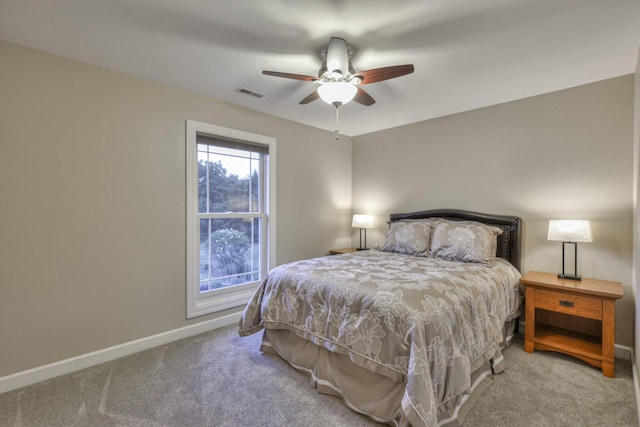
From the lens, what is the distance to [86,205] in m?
2.40

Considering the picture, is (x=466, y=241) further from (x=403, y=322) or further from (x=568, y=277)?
(x=403, y=322)

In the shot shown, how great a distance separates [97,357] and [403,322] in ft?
8.31

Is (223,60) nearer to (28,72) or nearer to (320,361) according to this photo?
(28,72)

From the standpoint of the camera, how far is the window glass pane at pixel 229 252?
3.22 metres

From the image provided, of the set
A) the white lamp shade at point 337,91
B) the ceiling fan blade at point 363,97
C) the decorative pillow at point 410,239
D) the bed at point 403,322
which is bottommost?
the bed at point 403,322

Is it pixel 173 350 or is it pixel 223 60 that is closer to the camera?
pixel 223 60

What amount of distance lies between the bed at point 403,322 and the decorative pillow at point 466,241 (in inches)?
0.4

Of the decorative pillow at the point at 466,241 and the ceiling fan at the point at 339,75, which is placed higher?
the ceiling fan at the point at 339,75

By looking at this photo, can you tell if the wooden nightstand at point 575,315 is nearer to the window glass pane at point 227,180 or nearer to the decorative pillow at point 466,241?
the decorative pillow at point 466,241

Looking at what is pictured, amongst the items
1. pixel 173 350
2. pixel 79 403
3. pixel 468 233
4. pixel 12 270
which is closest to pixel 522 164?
pixel 468 233

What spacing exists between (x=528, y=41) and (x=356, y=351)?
2.45 metres

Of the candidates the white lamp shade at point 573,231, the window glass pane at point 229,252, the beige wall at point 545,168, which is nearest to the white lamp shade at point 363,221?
the beige wall at point 545,168

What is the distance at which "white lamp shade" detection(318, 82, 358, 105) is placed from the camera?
6.57 feet

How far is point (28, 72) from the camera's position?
217cm
